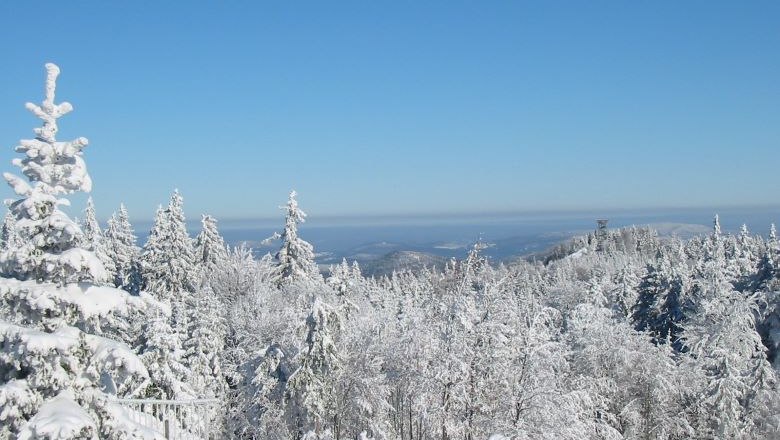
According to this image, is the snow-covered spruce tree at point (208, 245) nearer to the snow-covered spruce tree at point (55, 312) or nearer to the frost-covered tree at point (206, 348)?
the frost-covered tree at point (206, 348)

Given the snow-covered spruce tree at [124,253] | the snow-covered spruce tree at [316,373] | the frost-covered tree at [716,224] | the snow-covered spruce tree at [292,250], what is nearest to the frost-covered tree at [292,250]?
the snow-covered spruce tree at [292,250]

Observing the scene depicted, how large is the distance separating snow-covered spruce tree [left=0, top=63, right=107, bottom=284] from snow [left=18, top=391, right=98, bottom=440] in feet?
5.06

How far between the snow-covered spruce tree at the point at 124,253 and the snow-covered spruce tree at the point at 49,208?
123 ft

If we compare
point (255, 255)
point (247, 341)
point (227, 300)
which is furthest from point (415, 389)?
point (255, 255)

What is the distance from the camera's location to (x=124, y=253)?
4984cm

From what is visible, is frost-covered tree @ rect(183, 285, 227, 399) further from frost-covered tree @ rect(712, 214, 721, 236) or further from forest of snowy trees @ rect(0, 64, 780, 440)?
frost-covered tree @ rect(712, 214, 721, 236)

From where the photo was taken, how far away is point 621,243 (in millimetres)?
194125

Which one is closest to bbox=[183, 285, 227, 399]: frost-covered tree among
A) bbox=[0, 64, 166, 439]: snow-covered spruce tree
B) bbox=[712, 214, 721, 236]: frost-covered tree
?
bbox=[0, 64, 166, 439]: snow-covered spruce tree

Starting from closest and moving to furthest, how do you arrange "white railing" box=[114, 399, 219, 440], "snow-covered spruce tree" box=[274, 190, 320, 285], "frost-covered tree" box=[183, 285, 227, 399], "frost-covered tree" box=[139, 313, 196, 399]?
1. "white railing" box=[114, 399, 219, 440]
2. "frost-covered tree" box=[139, 313, 196, 399]
3. "frost-covered tree" box=[183, 285, 227, 399]
4. "snow-covered spruce tree" box=[274, 190, 320, 285]

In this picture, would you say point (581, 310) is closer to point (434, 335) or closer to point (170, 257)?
point (434, 335)

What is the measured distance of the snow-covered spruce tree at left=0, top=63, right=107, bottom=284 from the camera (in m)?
7.49

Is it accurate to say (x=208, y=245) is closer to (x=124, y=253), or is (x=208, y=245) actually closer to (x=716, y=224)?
(x=124, y=253)

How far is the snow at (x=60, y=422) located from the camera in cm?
662

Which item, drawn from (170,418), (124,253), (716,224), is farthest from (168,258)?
(716,224)
